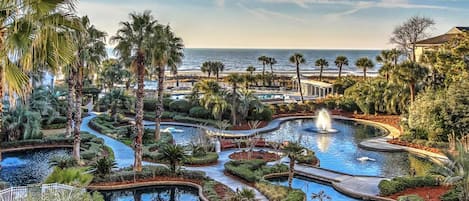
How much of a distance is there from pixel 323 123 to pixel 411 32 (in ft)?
77.7

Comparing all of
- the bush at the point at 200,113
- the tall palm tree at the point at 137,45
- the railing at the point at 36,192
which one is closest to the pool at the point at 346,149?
the bush at the point at 200,113

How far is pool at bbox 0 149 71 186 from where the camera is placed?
60.0ft

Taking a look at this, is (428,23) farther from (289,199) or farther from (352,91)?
(289,199)

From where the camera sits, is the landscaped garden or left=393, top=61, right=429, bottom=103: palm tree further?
left=393, top=61, right=429, bottom=103: palm tree

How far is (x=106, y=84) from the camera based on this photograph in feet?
158

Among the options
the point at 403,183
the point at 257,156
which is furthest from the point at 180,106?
the point at 403,183

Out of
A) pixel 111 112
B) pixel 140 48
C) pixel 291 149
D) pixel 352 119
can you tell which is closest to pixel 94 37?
pixel 140 48

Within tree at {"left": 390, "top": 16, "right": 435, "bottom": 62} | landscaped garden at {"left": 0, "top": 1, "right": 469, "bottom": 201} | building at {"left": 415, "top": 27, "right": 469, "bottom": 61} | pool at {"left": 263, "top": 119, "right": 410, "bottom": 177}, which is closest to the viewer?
landscaped garden at {"left": 0, "top": 1, "right": 469, "bottom": 201}

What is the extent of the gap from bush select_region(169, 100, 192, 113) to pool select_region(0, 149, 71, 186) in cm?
1271

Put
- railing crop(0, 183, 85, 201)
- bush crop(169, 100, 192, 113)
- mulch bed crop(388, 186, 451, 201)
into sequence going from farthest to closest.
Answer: bush crop(169, 100, 192, 113)
mulch bed crop(388, 186, 451, 201)
railing crop(0, 183, 85, 201)

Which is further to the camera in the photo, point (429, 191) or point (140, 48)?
point (140, 48)

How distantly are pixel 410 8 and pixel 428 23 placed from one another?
15.3 ft

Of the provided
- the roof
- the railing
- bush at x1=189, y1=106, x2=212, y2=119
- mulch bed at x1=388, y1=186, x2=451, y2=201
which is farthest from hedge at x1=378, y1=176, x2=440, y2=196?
the roof

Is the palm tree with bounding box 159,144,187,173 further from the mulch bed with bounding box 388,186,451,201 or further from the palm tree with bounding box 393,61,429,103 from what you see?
the palm tree with bounding box 393,61,429,103
